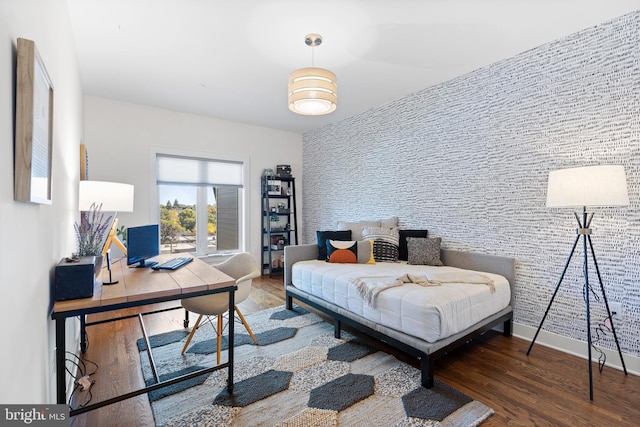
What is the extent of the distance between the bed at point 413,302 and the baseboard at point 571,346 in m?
0.12

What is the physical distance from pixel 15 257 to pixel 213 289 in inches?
38.1

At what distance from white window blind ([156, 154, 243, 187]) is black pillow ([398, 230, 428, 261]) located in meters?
2.96

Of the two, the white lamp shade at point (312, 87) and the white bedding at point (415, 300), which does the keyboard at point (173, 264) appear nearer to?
the white bedding at point (415, 300)

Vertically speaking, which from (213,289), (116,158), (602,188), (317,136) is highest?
(317,136)

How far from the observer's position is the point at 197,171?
4789 millimetres

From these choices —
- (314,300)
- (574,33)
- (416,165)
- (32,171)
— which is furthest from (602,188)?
(32,171)

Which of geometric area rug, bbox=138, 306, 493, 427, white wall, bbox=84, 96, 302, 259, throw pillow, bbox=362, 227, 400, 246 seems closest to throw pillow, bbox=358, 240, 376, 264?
throw pillow, bbox=362, 227, 400, 246

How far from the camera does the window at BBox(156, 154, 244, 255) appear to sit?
4582 mm

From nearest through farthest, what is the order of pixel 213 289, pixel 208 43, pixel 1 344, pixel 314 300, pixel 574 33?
pixel 1 344 → pixel 213 289 → pixel 574 33 → pixel 208 43 → pixel 314 300

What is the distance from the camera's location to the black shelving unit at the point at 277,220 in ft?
17.4

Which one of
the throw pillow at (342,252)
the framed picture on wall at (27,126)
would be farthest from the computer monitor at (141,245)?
the throw pillow at (342,252)

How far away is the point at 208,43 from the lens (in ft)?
8.70

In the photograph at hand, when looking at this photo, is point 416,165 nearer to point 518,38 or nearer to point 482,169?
point 482,169

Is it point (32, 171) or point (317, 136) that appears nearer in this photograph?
point (32, 171)
